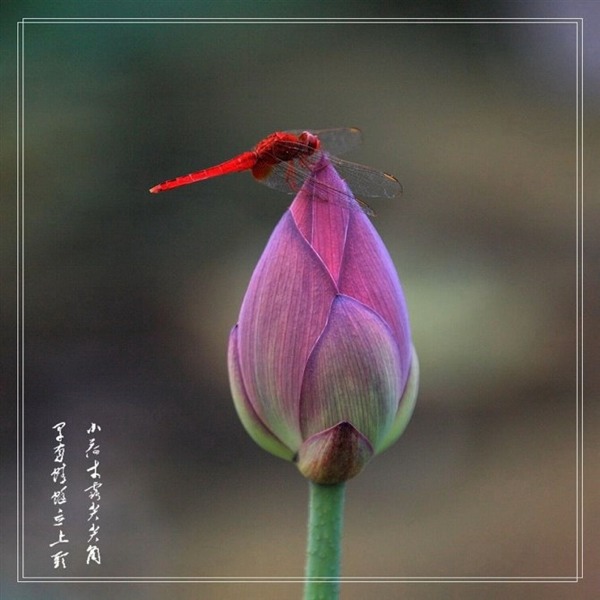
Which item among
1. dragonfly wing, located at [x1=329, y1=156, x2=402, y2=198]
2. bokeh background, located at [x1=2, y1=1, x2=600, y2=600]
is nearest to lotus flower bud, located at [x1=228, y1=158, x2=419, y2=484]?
dragonfly wing, located at [x1=329, y1=156, x2=402, y2=198]

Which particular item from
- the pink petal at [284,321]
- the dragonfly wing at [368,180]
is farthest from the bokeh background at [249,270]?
the pink petal at [284,321]

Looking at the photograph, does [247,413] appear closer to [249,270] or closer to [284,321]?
[284,321]

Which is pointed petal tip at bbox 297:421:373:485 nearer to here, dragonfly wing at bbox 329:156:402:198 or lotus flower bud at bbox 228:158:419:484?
lotus flower bud at bbox 228:158:419:484

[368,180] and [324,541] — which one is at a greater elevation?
[368,180]

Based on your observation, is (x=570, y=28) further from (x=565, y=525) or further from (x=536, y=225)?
(x=565, y=525)

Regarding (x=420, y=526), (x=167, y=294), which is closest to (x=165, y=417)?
(x=167, y=294)

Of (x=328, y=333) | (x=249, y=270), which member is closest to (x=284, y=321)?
(x=328, y=333)

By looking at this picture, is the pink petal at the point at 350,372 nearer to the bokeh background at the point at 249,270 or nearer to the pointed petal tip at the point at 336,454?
the pointed petal tip at the point at 336,454
